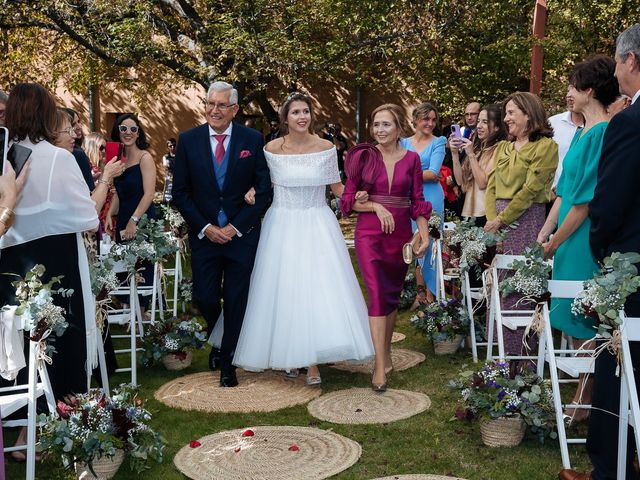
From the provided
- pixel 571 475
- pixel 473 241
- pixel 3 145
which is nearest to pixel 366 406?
pixel 473 241

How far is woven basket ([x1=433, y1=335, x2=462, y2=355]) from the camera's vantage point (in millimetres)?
6941

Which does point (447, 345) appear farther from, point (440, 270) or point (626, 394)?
point (626, 394)

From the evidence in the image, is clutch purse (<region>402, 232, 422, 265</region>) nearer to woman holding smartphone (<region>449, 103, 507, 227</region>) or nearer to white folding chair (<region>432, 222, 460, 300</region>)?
woman holding smartphone (<region>449, 103, 507, 227</region>)

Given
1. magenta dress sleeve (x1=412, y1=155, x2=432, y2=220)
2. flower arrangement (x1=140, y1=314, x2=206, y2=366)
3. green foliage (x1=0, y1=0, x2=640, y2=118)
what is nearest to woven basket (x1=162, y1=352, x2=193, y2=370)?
flower arrangement (x1=140, y1=314, x2=206, y2=366)

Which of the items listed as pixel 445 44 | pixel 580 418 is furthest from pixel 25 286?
pixel 445 44

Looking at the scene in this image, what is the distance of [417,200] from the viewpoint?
6176mm

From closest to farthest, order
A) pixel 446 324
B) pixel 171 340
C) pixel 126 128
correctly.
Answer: pixel 171 340 → pixel 446 324 → pixel 126 128

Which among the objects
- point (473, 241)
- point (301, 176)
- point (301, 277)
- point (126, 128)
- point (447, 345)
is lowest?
→ point (447, 345)

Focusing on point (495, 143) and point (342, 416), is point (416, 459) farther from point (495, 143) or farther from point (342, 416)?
point (495, 143)

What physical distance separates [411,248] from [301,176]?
1017 millimetres

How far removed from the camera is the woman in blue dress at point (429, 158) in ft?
27.1

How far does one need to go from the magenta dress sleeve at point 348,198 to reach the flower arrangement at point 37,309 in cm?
254

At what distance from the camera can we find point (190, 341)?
21.7 feet

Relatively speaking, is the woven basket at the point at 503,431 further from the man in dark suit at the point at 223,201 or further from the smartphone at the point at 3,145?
the smartphone at the point at 3,145
